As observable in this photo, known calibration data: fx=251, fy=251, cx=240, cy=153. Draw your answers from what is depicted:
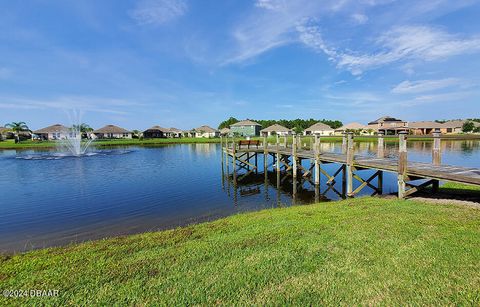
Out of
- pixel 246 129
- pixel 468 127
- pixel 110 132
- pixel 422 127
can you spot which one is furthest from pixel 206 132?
pixel 468 127

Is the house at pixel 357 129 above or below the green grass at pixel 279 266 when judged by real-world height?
above

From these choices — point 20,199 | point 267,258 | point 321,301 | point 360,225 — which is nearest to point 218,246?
point 267,258

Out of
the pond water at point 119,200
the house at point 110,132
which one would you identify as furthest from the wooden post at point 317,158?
the house at point 110,132

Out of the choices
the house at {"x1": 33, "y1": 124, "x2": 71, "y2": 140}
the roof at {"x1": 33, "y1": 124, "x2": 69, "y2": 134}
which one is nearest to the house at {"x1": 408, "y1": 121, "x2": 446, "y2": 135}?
the house at {"x1": 33, "y1": 124, "x2": 71, "y2": 140}

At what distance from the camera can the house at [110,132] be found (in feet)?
306

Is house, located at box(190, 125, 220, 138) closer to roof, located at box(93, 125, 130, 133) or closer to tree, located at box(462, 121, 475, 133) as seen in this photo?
roof, located at box(93, 125, 130, 133)

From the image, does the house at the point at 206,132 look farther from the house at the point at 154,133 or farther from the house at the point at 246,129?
the house at the point at 154,133

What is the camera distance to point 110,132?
93875 millimetres

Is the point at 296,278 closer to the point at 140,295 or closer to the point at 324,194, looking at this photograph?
the point at 140,295

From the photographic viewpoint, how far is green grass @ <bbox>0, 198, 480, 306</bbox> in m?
3.86

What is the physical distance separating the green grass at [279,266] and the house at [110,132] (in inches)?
3868

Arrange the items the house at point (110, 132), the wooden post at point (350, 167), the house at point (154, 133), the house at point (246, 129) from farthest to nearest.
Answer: the house at point (154, 133) → the house at point (110, 132) → the house at point (246, 129) → the wooden post at point (350, 167)

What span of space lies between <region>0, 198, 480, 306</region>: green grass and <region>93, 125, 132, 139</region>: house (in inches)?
3868

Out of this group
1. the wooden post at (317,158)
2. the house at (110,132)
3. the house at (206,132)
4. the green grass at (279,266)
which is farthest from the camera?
the house at (206,132)
